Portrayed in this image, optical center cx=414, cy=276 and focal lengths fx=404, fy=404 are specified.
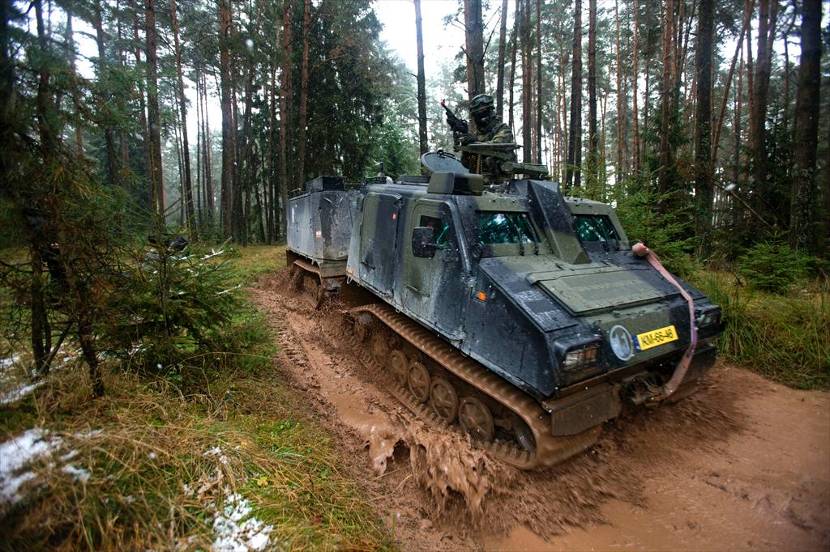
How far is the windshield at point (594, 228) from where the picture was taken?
5.18 meters

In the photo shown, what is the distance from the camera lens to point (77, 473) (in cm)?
224

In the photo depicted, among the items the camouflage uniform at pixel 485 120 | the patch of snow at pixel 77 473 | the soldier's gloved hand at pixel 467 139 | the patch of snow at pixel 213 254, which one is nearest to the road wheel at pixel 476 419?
the patch of snow at pixel 77 473

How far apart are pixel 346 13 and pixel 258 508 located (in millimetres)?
19050

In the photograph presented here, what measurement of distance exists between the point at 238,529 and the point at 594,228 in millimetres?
4967

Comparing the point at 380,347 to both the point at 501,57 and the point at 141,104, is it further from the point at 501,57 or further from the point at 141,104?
the point at 501,57

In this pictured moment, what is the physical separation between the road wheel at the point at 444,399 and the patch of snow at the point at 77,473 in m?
2.99

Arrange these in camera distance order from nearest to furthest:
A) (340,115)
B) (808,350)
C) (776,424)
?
(776,424)
(808,350)
(340,115)

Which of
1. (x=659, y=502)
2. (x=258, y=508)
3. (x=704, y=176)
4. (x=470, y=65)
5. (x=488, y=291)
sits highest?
(x=470, y=65)

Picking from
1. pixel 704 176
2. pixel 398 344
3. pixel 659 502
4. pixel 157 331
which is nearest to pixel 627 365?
pixel 659 502

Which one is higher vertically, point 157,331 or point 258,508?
point 157,331

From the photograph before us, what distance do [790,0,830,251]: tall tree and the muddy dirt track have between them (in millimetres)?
2744

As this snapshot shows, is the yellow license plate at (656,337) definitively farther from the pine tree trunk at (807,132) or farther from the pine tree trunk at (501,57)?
the pine tree trunk at (501,57)

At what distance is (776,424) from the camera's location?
13.8ft

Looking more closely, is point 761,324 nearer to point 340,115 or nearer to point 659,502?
point 659,502
